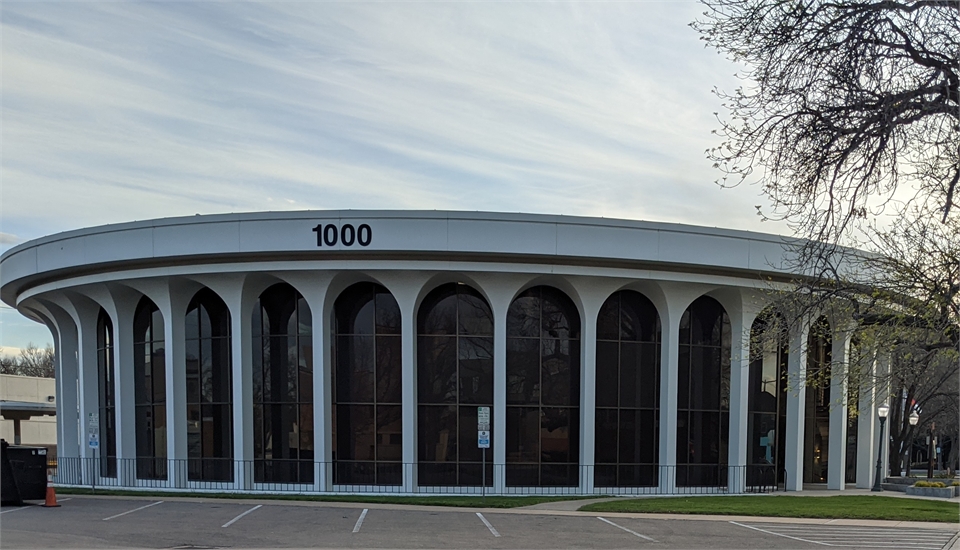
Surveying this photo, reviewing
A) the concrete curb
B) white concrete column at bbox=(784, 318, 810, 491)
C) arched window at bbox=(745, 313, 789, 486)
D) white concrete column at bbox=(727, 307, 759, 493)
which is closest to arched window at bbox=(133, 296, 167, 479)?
the concrete curb

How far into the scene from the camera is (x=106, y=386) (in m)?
31.8

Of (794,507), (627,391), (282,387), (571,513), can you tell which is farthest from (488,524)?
(282,387)

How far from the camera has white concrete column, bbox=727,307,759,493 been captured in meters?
28.2

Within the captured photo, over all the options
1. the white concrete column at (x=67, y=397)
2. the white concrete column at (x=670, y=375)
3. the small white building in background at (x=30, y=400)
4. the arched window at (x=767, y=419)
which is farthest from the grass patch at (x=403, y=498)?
the small white building in background at (x=30, y=400)

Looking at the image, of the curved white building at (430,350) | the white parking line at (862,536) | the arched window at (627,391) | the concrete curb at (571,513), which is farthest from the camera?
the arched window at (627,391)

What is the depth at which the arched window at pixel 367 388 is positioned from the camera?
26.9m

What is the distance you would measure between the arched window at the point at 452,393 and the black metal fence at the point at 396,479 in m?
0.38

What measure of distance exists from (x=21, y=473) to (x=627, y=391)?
1722 centimetres

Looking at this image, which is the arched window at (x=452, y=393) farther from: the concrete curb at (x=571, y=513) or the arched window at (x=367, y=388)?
the concrete curb at (x=571, y=513)

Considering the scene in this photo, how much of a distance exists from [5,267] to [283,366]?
11.2 meters

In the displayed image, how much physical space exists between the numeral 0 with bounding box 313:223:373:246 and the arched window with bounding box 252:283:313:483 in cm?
340

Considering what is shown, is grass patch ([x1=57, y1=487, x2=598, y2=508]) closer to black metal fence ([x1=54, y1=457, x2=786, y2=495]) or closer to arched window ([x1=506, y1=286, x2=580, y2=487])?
black metal fence ([x1=54, y1=457, x2=786, y2=495])

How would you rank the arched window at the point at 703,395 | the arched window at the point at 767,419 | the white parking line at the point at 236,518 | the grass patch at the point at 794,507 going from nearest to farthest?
the white parking line at the point at 236,518, the grass patch at the point at 794,507, the arched window at the point at 703,395, the arched window at the point at 767,419

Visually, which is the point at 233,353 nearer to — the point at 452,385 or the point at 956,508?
the point at 452,385
